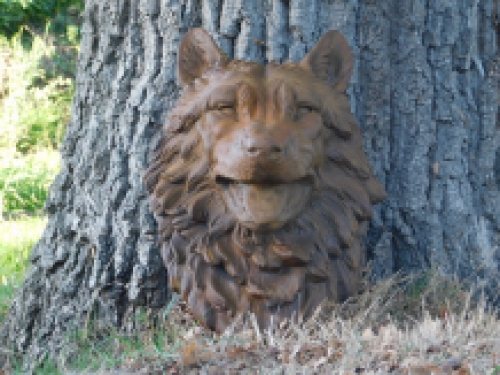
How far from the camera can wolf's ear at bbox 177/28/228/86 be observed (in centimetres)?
289

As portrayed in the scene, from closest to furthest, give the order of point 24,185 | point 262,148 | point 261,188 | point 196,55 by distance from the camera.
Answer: point 262,148 → point 261,188 → point 196,55 → point 24,185

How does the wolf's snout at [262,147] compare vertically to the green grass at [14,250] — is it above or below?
above

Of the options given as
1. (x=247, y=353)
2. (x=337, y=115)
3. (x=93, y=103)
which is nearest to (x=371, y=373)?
(x=247, y=353)

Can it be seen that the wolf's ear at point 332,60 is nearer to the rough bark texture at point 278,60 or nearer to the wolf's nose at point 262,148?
the rough bark texture at point 278,60

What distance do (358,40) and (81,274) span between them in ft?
6.27

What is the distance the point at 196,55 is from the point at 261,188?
2.38ft

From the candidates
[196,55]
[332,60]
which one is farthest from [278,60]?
[196,55]

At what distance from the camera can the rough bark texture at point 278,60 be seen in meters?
3.29

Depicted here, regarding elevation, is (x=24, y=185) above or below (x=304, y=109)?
below

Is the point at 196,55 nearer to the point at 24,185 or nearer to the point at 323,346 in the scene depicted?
the point at 323,346

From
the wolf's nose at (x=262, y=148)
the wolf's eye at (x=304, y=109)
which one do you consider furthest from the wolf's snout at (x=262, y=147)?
the wolf's eye at (x=304, y=109)

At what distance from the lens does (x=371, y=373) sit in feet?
7.93

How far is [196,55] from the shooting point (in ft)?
9.59

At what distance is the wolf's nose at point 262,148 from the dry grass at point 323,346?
752 mm
